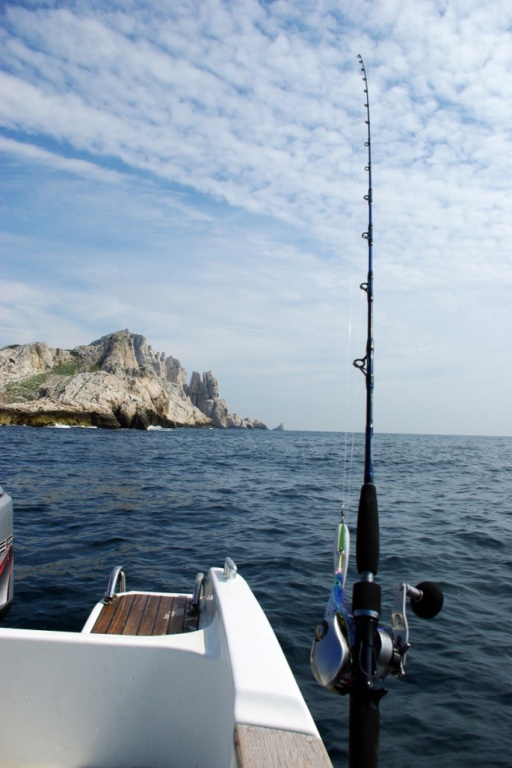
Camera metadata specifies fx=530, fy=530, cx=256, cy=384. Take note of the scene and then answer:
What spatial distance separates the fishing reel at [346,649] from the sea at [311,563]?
7.09 feet

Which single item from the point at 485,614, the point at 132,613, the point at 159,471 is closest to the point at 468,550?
the point at 485,614

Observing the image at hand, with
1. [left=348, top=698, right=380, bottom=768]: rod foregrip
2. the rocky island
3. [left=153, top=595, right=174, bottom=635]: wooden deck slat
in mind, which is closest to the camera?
[left=348, top=698, right=380, bottom=768]: rod foregrip

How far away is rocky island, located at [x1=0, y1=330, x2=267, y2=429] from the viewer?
66875mm

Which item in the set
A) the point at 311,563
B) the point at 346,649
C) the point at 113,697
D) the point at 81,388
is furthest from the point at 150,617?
the point at 81,388

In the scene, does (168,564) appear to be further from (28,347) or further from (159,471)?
(28,347)

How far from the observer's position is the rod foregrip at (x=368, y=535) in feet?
8.79

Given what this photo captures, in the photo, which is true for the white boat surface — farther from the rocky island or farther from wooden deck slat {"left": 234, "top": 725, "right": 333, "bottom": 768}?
the rocky island

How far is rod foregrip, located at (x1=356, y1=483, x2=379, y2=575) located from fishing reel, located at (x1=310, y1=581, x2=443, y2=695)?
0.98 feet

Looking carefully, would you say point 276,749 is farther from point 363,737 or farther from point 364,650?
point 364,650

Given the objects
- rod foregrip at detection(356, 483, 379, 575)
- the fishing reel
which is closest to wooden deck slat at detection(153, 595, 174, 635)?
rod foregrip at detection(356, 483, 379, 575)

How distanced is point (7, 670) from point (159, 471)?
19752 mm

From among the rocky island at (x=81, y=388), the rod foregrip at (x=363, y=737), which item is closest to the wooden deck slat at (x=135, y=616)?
the rod foregrip at (x=363, y=737)

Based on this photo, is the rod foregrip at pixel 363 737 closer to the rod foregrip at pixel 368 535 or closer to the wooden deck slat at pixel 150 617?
the rod foregrip at pixel 368 535

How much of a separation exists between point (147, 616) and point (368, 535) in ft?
9.03
